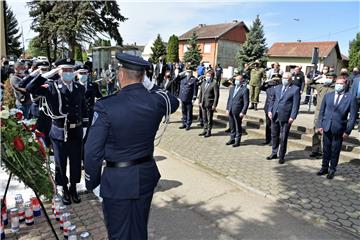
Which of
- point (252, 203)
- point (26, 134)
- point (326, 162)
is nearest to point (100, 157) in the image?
point (26, 134)

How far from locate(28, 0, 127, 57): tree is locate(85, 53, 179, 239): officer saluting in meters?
29.6

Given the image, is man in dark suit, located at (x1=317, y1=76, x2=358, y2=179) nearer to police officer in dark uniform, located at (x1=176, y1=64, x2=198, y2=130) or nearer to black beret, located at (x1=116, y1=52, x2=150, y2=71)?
police officer in dark uniform, located at (x1=176, y1=64, x2=198, y2=130)

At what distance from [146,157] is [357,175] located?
5.74 metres

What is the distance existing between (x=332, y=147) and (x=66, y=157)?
16.6 ft

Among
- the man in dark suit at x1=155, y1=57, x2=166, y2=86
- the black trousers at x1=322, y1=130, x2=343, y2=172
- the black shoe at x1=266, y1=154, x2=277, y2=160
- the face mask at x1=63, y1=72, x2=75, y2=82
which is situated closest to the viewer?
the face mask at x1=63, y1=72, x2=75, y2=82

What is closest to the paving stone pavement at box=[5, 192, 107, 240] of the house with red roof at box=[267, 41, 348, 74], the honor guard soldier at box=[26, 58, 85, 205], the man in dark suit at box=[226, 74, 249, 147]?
the honor guard soldier at box=[26, 58, 85, 205]

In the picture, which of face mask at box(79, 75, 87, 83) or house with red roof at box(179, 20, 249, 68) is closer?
face mask at box(79, 75, 87, 83)

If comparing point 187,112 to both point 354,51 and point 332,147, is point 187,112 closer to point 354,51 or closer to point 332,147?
point 332,147

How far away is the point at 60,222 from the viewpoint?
13.5 ft

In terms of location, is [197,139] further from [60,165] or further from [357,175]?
[60,165]

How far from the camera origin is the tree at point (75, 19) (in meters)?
30.5

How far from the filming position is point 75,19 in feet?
101

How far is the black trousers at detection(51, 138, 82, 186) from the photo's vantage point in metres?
4.82

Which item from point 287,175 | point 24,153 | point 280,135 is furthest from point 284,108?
point 24,153
